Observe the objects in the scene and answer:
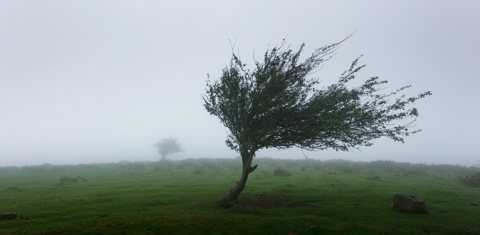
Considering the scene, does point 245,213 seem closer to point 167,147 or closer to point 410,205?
point 410,205

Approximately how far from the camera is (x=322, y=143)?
31.1 meters

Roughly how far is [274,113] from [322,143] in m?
5.10

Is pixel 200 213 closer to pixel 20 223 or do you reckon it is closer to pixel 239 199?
pixel 239 199

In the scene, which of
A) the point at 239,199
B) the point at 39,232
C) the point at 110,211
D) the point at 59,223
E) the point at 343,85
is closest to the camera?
the point at 39,232

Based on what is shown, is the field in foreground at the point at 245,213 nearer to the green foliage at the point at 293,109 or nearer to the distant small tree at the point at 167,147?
the green foliage at the point at 293,109

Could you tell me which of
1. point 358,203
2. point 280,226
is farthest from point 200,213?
point 358,203

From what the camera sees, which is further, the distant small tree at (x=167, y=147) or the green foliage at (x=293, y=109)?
the distant small tree at (x=167, y=147)

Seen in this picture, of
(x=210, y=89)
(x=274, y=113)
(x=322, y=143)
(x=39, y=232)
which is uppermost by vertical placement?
(x=210, y=89)

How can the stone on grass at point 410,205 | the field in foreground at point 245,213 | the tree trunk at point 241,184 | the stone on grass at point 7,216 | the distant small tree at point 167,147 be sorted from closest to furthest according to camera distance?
the field in foreground at point 245,213
the stone on grass at point 7,216
the stone on grass at point 410,205
the tree trunk at point 241,184
the distant small tree at point 167,147

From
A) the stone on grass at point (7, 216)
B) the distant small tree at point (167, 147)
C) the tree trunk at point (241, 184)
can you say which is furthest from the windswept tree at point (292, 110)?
the distant small tree at point (167, 147)

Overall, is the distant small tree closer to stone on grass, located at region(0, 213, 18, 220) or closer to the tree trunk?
the tree trunk

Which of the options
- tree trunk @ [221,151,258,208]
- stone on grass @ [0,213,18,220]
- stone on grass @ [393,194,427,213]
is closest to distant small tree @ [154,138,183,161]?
tree trunk @ [221,151,258,208]

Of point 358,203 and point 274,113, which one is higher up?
point 274,113

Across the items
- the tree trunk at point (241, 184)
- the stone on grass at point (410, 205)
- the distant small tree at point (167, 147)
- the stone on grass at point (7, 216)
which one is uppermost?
the distant small tree at point (167, 147)
